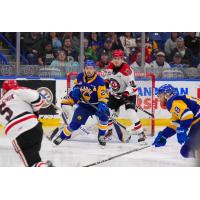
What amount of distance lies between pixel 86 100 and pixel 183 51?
4.72 ft

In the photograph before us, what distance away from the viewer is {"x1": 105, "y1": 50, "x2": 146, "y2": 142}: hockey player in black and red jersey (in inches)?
256

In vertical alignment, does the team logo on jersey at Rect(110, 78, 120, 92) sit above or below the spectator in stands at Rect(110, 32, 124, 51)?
below

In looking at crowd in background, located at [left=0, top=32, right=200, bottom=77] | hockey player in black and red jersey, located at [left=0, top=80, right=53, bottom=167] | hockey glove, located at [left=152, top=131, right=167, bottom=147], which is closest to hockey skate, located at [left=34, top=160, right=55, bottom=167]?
hockey player in black and red jersey, located at [left=0, top=80, right=53, bottom=167]

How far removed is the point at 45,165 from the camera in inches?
214

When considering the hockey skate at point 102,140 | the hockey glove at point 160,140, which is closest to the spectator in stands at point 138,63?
the hockey skate at point 102,140

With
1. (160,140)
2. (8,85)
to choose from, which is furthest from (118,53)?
(8,85)

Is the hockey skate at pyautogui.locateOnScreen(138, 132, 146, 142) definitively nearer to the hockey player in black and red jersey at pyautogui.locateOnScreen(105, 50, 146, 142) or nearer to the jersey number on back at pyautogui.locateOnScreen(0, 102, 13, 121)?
the hockey player in black and red jersey at pyautogui.locateOnScreen(105, 50, 146, 142)

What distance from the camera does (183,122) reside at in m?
5.73

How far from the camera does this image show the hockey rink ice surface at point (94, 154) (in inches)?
232

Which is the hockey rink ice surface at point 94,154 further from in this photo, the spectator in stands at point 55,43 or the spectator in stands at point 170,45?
the spectator in stands at point 170,45

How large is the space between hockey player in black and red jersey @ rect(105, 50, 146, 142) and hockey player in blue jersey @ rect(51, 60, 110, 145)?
18 cm

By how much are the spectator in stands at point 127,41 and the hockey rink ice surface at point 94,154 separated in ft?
3.32
